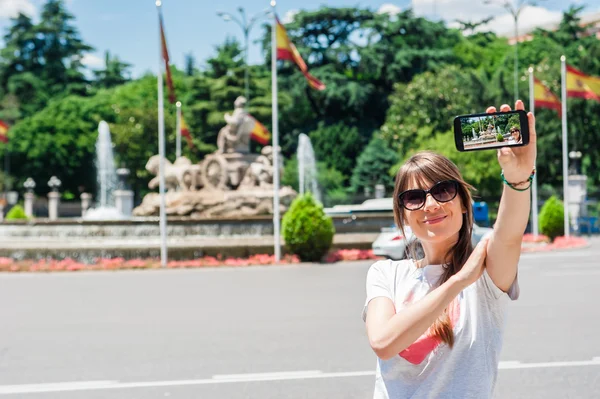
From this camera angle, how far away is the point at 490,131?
6.93 ft

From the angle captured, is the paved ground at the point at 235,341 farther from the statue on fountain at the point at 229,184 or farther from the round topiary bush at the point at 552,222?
the round topiary bush at the point at 552,222

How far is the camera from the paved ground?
20.4ft

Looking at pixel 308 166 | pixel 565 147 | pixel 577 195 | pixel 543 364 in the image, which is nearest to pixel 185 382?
pixel 543 364

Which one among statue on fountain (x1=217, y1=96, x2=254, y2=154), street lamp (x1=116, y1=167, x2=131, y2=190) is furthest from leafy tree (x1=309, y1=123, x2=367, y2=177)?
statue on fountain (x1=217, y1=96, x2=254, y2=154)

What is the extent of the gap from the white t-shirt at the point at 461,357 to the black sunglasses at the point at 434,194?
0.87 ft

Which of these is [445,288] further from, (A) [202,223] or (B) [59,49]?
(B) [59,49]

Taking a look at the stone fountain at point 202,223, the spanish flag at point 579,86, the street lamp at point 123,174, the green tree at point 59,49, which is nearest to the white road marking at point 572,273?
the stone fountain at point 202,223

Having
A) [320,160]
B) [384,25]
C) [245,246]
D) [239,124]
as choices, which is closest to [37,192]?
[320,160]

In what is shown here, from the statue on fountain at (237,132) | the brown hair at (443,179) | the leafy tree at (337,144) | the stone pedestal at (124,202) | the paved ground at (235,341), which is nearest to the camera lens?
the brown hair at (443,179)

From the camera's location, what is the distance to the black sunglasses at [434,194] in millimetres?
2395

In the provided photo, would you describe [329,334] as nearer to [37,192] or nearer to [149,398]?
[149,398]

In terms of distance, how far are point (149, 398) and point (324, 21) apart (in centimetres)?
5009

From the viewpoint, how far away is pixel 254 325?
944 cm

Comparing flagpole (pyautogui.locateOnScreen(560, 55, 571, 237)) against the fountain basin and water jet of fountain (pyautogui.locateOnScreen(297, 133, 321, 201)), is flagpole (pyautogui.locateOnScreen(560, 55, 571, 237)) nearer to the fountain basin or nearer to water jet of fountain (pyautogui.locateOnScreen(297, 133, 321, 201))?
the fountain basin
